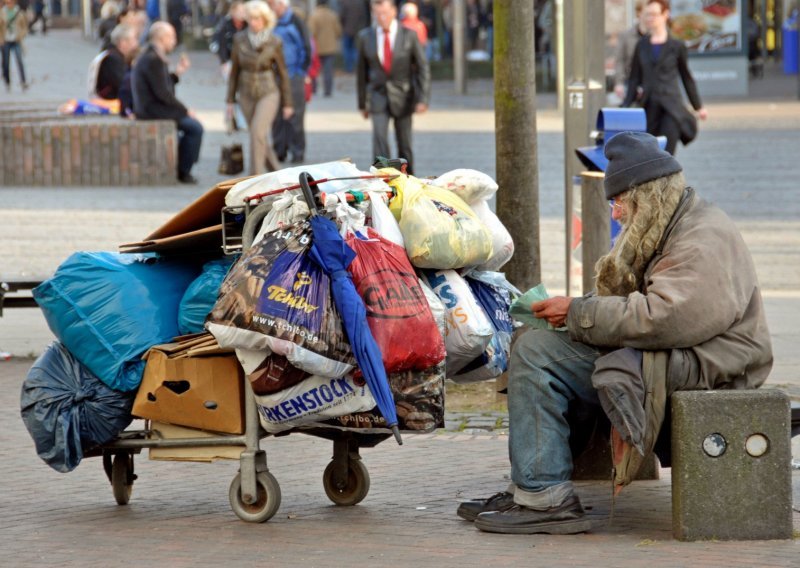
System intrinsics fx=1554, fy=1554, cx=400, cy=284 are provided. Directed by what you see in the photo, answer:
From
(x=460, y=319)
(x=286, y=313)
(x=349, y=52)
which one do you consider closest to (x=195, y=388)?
(x=286, y=313)

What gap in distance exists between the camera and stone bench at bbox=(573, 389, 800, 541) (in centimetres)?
461

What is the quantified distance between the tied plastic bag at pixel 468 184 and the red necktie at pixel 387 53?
32.3ft

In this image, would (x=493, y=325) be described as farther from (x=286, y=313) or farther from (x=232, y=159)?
(x=232, y=159)

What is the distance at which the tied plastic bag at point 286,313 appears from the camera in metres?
4.72

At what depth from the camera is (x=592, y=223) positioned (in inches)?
298

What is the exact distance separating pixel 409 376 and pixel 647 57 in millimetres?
8254

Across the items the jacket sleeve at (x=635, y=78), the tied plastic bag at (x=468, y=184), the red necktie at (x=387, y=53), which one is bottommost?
the tied plastic bag at (x=468, y=184)

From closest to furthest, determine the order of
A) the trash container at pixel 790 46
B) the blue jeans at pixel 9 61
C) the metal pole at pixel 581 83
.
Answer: the metal pole at pixel 581 83
the blue jeans at pixel 9 61
the trash container at pixel 790 46

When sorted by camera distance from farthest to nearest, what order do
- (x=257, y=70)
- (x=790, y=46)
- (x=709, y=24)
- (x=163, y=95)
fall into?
(x=790, y=46) → (x=709, y=24) → (x=163, y=95) → (x=257, y=70)

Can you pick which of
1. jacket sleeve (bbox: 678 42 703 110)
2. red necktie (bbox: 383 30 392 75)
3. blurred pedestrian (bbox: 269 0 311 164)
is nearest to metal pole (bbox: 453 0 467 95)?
blurred pedestrian (bbox: 269 0 311 164)

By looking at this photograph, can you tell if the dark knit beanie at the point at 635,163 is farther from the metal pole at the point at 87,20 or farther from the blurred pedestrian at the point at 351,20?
the metal pole at the point at 87,20

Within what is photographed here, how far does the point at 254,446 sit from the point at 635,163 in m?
1.52

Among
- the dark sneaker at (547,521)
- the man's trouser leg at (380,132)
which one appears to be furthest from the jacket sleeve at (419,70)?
the dark sneaker at (547,521)

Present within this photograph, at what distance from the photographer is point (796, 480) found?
555 cm
